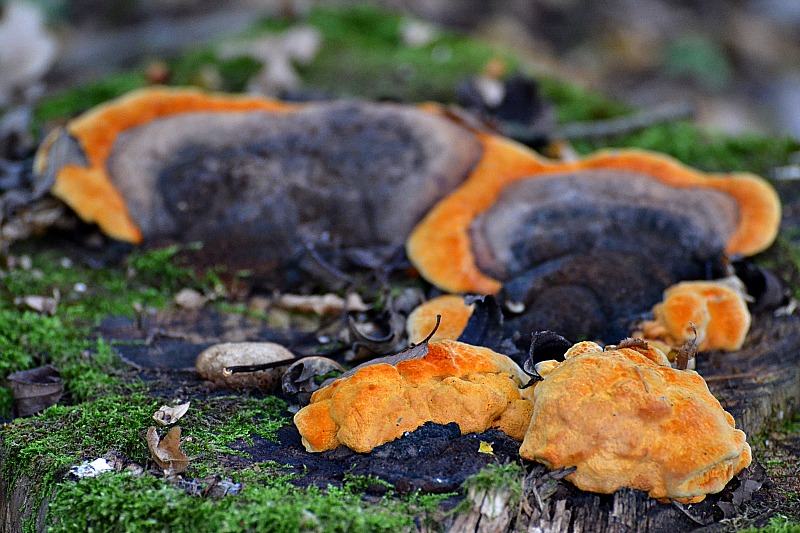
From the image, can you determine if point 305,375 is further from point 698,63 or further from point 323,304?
point 698,63

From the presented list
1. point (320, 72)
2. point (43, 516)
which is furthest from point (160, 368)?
point (320, 72)

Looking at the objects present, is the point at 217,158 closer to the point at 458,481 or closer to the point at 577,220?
the point at 577,220

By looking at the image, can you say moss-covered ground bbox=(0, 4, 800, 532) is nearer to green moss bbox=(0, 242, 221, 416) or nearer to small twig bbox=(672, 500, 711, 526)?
green moss bbox=(0, 242, 221, 416)

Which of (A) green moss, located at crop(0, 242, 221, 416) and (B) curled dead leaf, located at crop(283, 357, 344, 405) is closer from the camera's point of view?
(B) curled dead leaf, located at crop(283, 357, 344, 405)

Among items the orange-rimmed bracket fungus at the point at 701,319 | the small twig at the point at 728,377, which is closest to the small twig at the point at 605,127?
the orange-rimmed bracket fungus at the point at 701,319

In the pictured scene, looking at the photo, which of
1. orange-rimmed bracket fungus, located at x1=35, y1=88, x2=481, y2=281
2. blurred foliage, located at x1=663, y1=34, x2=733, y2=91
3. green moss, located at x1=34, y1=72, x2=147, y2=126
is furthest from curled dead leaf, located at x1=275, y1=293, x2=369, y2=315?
blurred foliage, located at x1=663, y1=34, x2=733, y2=91

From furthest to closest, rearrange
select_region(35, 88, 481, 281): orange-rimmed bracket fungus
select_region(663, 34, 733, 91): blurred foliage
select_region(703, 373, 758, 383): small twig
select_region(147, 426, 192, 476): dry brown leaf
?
select_region(663, 34, 733, 91): blurred foliage → select_region(35, 88, 481, 281): orange-rimmed bracket fungus → select_region(703, 373, 758, 383): small twig → select_region(147, 426, 192, 476): dry brown leaf

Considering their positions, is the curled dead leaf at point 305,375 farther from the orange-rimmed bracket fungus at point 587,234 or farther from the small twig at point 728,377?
the small twig at point 728,377
